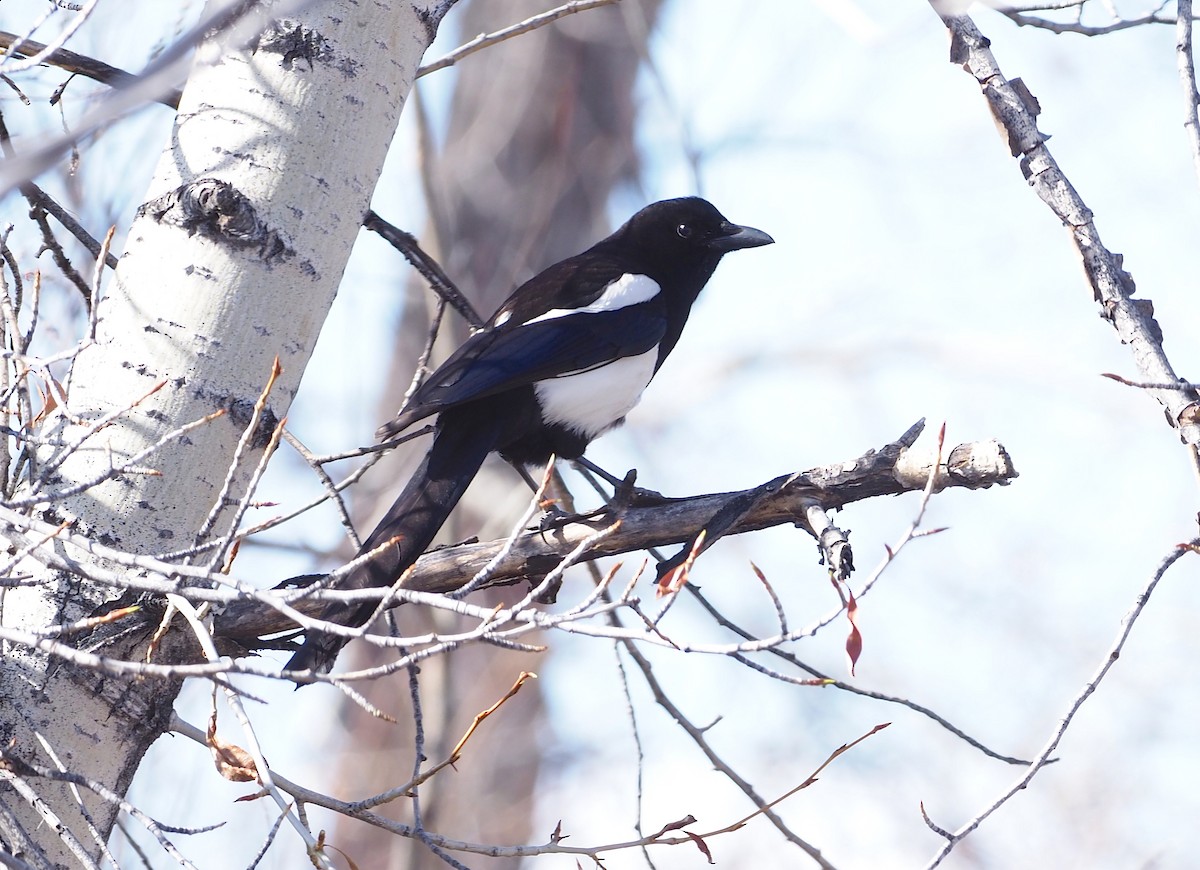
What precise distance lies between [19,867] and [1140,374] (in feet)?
4.99

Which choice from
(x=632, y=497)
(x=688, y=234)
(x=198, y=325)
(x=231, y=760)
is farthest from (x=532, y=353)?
(x=231, y=760)

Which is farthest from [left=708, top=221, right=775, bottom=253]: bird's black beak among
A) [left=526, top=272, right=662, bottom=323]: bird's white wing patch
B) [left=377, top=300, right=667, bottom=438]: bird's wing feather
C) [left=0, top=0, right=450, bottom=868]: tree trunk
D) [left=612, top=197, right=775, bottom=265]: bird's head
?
[left=0, top=0, right=450, bottom=868]: tree trunk

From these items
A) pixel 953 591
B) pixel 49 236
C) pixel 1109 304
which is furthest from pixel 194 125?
pixel 953 591

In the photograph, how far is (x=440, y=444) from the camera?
9.04 ft

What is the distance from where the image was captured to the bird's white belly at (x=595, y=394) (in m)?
3.08

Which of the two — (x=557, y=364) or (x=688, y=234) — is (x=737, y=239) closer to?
(x=688, y=234)

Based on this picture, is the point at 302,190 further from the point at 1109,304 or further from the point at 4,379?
the point at 1109,304

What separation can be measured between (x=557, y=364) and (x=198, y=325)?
47.8 inches

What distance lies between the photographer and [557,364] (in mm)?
2992

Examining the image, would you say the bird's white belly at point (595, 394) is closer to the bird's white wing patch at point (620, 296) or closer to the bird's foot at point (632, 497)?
the bird's white wing patch at point (620, 296)

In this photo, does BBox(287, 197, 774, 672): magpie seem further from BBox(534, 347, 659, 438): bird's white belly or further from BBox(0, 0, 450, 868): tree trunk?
BBox(0, 0, 450, 868): tree trunk

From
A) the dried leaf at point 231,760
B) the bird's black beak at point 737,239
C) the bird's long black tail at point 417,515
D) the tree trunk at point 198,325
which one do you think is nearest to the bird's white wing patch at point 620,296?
the bird's black beak at point 737,239

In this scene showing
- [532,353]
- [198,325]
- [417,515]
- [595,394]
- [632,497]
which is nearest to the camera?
[198,325]

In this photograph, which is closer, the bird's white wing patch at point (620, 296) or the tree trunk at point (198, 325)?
the tree trunk at point (198, 325)
